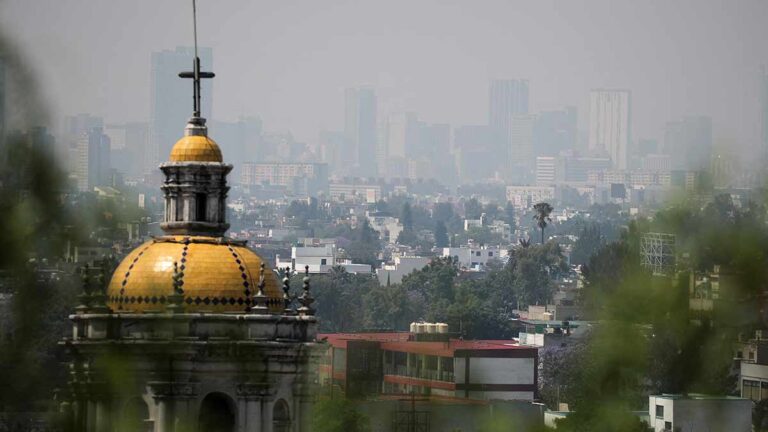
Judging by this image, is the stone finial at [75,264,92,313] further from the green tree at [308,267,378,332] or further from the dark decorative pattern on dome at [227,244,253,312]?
the green tree at [308,267,378,332]

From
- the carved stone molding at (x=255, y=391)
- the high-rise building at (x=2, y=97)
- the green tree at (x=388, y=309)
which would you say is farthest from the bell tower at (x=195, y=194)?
the green tree at (x=388, y=309)

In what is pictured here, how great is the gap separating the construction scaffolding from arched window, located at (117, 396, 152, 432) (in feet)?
19.6

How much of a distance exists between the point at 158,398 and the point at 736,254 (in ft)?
27.7

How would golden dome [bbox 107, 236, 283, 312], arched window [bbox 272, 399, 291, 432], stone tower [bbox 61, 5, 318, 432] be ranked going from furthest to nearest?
arched window [bbox 272, 399, 291, 432] → golden dome [bbox 107, 236, 283, 312] → stone tower [bbox 61, 5, 318, 432]

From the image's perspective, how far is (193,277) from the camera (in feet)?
126

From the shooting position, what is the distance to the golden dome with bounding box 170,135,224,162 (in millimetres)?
39750

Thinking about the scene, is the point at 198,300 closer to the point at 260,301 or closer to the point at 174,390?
the point at 260,301

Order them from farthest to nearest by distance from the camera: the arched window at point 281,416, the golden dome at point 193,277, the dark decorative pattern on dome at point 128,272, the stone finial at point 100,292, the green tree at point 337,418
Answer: the green tree at point 337,418, the arched window at point 281,416, the dark decorative pattern on dome at point 128,272, the golden dome at point 193,277, the stone finial at point 100,292

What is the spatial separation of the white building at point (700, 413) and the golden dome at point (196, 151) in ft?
20.4

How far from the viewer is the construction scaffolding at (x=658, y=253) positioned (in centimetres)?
3453

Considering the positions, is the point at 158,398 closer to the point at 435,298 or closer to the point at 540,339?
the point at 540,339

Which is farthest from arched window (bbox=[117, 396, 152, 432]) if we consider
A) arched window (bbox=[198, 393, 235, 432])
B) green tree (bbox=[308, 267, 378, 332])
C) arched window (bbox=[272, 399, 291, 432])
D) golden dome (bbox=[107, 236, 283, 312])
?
green tree (bbox=[308, 267, 378, 332])

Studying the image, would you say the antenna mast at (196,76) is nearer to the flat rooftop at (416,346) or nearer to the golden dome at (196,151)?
the golden dome at (196,151)

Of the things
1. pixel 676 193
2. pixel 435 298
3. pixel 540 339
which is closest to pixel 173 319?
pixel 676 193
